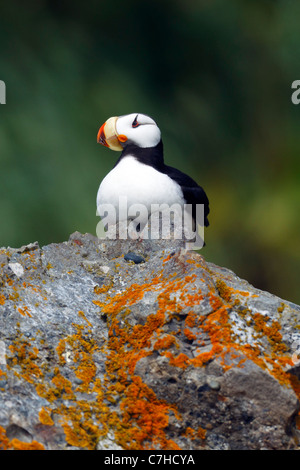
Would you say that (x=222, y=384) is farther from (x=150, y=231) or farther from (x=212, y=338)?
(x=150, y=231)

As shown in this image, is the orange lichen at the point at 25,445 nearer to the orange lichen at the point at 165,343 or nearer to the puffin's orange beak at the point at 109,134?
the orange lichen at the point at 165,343

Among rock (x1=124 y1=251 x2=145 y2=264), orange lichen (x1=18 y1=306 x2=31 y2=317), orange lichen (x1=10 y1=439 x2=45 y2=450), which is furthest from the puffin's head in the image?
orange lichen (x1=10 y1=439 x2=45 y2=450)

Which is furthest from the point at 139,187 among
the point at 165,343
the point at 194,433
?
the point at 194,433

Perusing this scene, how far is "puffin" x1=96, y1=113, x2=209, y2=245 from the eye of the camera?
3.79m

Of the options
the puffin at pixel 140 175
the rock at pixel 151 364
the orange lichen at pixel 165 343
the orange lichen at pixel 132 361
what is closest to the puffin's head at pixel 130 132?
the puffin at pixel 140 175

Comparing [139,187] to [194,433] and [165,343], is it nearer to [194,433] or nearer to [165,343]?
[165,343]

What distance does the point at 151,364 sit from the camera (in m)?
2.20

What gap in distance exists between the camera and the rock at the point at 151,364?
202 centimetres

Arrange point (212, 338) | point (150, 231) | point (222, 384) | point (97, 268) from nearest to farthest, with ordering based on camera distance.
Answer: point (222, 384)
point (212, 338)
point (97, 268)
point (150, 231)

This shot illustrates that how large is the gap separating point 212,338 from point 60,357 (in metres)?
0.57

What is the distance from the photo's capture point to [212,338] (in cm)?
223
